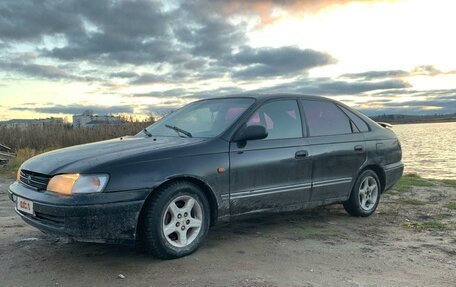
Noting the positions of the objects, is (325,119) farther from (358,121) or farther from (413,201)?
(413,201)

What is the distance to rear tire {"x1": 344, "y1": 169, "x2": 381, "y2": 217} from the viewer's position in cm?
625

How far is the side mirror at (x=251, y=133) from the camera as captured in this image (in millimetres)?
4812

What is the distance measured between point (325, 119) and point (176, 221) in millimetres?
2684

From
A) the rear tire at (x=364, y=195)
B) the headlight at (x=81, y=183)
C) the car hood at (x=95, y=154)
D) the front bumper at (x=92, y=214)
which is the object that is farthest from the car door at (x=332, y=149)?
the headlight at (x=81, y=183)

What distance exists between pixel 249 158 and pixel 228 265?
1.23 m

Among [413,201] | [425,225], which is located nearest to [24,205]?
[425,225]

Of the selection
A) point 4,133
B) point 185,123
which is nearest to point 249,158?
point 185,123

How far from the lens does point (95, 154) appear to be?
4320 mm

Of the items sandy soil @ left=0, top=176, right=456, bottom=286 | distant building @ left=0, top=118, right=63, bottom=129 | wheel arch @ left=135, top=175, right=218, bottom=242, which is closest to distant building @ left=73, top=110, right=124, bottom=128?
distant building @ left=0, top=118, right=63, bottom=129

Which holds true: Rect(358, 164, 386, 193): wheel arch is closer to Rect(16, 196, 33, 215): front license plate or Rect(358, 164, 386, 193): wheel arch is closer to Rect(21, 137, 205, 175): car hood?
Rect(21, 137, 205, 175): car hood

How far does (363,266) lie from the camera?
4.26 m

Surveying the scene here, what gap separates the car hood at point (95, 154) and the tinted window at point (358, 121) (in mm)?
2622

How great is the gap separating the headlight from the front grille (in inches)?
8.5

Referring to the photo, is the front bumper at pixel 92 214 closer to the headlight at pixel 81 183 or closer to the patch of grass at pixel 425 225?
the headlight at pixel 81 183
